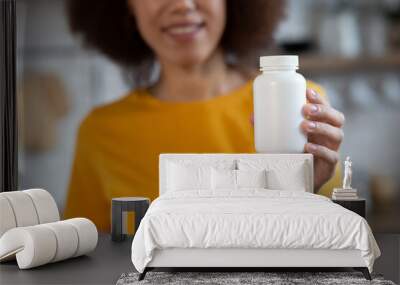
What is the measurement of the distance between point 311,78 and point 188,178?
1.48 metres

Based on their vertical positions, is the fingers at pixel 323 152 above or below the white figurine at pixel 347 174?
above

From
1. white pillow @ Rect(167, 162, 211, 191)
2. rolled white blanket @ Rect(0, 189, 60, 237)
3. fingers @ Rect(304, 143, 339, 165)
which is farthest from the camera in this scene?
fingers @ Rect(304, 143, 339, 165)

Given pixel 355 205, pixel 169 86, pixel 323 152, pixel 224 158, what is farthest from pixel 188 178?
pixel 355 205

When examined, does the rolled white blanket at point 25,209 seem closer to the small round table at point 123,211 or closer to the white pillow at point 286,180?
the small round table at point 123,211

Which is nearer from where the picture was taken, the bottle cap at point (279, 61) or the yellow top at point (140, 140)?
the bottle cap at point (279, 61)

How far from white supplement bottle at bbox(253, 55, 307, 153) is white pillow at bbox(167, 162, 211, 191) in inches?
25.0

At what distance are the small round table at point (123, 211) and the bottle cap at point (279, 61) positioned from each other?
143 cm

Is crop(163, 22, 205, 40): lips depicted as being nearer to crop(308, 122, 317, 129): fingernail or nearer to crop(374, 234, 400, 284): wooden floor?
crop(308, 122, 317, 129): fingernail

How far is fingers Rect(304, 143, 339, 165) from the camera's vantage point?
6.18 metres

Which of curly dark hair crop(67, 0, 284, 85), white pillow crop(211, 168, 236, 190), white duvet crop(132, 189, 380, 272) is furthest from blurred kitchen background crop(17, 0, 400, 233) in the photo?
white duvet crop(132, 189, 380, 272)

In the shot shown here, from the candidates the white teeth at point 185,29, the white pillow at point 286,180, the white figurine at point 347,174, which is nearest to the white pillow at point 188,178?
the white pillow at point 286,180

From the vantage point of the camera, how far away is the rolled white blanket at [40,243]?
198 inches

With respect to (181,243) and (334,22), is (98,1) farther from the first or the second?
(181,243)

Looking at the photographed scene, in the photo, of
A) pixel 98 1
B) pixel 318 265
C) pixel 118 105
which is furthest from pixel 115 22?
pixel 318 265
